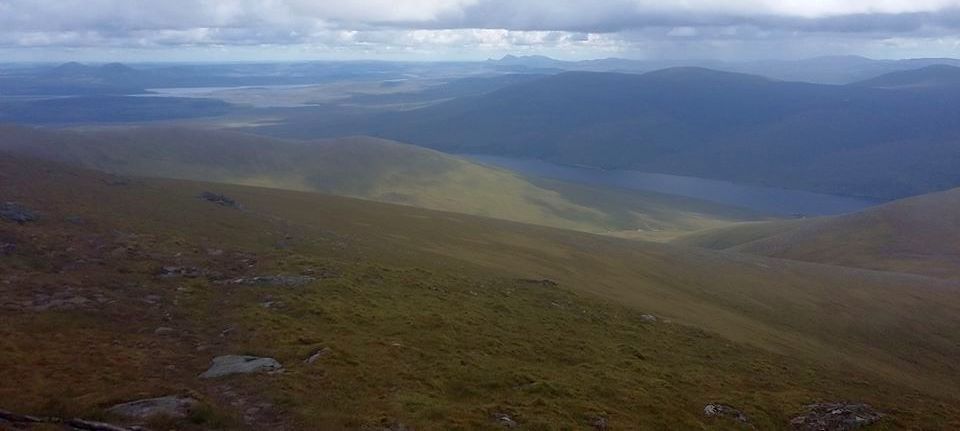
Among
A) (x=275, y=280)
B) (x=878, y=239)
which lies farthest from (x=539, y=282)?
(x=878, y=239)

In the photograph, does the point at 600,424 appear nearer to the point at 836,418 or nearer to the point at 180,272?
the point at 836,418

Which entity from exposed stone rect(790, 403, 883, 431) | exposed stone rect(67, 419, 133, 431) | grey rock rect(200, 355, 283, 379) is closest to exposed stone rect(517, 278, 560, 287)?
exposed stone rect(790, 403, 883, 431)

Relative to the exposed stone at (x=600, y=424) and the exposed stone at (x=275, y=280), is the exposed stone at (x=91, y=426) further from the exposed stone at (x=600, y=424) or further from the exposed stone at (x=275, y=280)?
the exposed stone at (x=275, y=280)

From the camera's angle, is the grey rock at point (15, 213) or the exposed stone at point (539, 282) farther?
the exposed stone at point (539, 282)

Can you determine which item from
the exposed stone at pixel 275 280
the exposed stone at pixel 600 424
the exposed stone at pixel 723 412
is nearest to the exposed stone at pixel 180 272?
the exposed stone at pixel 275 280

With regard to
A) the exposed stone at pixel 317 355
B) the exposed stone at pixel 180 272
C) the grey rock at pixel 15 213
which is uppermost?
the grey rock at pixel 15 213

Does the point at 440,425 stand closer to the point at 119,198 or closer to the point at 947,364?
the point at 947,364

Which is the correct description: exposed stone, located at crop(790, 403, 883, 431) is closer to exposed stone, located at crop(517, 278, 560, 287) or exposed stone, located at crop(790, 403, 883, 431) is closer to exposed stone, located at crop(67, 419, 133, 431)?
exposed stone, located at crop(67, 419, 133, 431)
